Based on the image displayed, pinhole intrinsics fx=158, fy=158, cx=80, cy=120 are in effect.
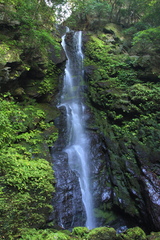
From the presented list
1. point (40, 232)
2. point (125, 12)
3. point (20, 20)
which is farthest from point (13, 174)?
point (125, 12)

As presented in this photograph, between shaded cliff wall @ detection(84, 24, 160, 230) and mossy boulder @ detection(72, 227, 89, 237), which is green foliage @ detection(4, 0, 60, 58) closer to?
shaded cliff wall @ detection(84, 24, 160, 230)

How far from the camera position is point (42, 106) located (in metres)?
10.1

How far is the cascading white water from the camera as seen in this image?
7327 mm

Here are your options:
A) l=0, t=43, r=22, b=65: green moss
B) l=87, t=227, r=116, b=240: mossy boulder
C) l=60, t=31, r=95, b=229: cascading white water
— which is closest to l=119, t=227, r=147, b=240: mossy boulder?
l=87, t=227, r=116, b=240: mossy boulder

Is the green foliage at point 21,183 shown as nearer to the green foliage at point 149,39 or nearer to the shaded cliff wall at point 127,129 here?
the shaded cliff wall at point 127,129

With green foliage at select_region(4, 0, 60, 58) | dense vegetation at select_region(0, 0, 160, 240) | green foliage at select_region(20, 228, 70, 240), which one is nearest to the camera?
green foliage at select_region(20, 228, 70, 240)

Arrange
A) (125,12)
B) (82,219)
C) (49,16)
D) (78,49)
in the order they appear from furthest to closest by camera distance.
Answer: (125,12) < (78,49) < (49,16) < (82,219)

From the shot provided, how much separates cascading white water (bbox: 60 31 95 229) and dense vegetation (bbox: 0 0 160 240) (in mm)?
823

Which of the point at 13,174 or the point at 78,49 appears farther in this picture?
the point at 78,49

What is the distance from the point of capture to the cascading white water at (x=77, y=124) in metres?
7.33

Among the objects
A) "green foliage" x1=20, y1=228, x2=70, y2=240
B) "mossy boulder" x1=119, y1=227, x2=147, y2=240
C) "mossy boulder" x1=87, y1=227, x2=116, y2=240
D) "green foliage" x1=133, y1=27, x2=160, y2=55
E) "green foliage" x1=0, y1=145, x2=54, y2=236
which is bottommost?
"mossy boulder" x1=119, y1=227, x2=147, y2=240

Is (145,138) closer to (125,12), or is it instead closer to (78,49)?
(78,49)

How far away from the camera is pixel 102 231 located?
15.1 feet

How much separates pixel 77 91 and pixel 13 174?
358 inches
